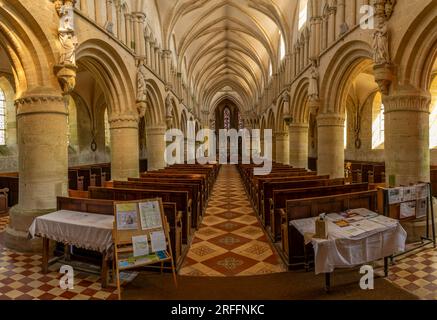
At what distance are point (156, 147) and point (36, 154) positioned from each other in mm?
10064

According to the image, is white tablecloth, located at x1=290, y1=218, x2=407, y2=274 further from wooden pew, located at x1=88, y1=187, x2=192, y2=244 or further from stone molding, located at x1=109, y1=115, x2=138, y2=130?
stone molding, located at x1=109, y1=115, x2=138, y2=130

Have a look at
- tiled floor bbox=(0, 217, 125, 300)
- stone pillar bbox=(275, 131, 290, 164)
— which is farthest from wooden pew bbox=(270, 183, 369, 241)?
stone pillar bbox=(275, 131, 290, 164)

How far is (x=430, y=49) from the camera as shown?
6.59 m

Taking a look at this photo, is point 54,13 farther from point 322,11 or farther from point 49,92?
point 322,11

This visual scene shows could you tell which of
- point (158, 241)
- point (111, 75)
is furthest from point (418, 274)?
point (111, 75)

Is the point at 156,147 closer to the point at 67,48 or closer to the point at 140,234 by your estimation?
the point at 67,48

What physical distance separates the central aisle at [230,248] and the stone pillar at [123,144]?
4.13 m

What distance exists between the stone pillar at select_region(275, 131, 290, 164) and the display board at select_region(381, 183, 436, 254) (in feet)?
49.6

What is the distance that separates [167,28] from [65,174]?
13.7 m

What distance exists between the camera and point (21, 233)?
649 cm

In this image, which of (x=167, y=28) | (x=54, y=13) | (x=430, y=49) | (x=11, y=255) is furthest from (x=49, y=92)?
(x=167, y=28)

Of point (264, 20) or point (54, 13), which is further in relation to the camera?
point (264, 20)

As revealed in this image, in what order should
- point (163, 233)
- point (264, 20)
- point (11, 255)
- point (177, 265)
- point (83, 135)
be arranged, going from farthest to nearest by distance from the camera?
1. point (264, 20)
2. point (83, 135)
3. point (11, 255)
4. point (177, 265)
5. point (163, 233)

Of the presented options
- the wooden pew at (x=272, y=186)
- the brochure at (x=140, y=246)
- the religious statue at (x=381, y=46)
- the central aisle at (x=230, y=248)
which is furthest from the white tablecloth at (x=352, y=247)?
the religious statue at (x=381, y=46)
